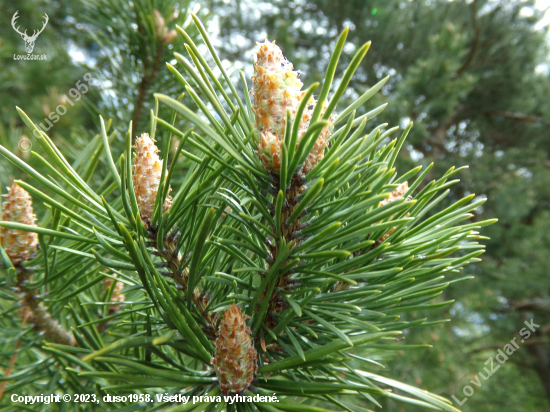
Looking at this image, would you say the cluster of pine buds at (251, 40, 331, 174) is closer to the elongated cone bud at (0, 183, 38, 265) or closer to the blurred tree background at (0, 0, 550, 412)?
the elongated cone bud at (0, 183, 38, 265)

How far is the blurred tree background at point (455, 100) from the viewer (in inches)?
64.0

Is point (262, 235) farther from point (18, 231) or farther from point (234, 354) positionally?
point (18, 231)

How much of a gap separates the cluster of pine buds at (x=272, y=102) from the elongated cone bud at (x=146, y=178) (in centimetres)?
9

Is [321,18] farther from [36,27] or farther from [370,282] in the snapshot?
[370,282]

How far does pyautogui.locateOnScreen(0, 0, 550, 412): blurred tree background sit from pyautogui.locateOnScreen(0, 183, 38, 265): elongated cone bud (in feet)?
3.27

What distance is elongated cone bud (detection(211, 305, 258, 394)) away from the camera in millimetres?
278

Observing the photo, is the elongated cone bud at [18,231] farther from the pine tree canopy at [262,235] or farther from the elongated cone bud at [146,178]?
the elongated cone bud at [146,178]

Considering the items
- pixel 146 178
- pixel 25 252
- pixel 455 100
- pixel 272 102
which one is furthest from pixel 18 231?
pixel 455 100

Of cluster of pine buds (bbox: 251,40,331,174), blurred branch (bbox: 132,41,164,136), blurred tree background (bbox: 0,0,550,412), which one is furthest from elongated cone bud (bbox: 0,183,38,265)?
blurred tree background (bbox: 0,0,550,412)

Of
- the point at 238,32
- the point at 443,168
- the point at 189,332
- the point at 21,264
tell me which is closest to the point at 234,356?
the point at 189,332

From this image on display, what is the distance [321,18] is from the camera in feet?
9.02

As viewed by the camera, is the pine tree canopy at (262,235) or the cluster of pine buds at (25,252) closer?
the pine tree canopy at (262,235)

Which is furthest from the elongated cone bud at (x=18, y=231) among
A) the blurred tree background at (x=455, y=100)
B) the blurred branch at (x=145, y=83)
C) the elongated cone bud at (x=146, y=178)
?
the blurred tree background at (x=455, y=100)

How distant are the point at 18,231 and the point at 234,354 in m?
0.30
